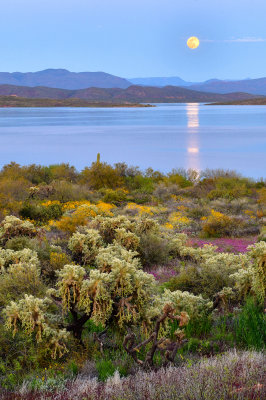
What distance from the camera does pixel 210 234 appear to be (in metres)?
14.0

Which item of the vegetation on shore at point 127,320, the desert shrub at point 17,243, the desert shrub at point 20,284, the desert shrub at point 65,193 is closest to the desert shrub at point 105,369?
the vegetation on shore at point 127,320

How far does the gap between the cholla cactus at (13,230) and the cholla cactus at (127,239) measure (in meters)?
2.22

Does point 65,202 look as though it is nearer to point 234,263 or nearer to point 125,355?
point 234,263

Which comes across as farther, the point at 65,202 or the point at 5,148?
the point at 5,148

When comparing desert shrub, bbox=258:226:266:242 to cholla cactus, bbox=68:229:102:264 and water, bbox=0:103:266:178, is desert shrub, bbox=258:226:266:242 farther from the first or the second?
water, bbox=0:103:266:178

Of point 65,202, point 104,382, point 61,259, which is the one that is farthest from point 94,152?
point 104,382

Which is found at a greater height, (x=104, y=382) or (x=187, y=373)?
(x=187, y=373)

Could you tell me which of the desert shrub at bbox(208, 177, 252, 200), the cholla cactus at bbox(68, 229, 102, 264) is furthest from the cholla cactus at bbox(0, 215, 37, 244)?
the desert shrub at bbox(208, 177, 252, 200)

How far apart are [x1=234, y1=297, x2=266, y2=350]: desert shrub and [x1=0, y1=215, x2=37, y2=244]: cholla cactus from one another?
6167mm

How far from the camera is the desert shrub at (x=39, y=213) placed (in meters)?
15.8

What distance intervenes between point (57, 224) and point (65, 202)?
7.27m

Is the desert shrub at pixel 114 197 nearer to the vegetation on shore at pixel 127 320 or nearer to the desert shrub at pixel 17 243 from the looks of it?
the vegetation on shore at pixel 127 320

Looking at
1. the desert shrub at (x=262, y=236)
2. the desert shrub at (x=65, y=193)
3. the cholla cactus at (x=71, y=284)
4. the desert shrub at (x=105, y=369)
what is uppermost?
the cholla cactus at (x=71, y=284)

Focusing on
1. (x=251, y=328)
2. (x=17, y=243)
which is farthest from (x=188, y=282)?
(x=17, y=243)
